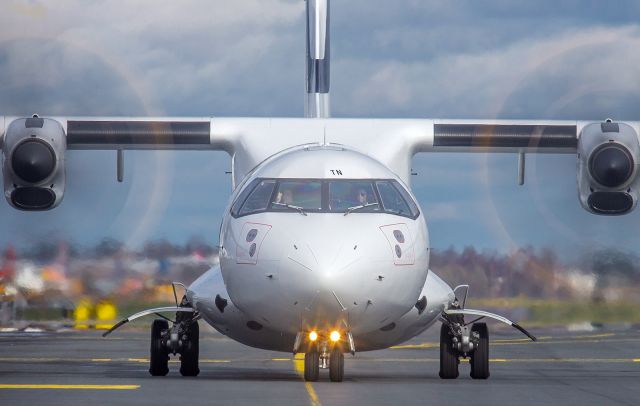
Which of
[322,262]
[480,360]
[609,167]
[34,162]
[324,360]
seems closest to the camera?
[322,262]

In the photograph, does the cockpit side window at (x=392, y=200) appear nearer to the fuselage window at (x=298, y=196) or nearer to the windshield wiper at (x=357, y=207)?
the windshield wiper at (x=357, y=207)

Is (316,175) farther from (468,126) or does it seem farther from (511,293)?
(511,293)

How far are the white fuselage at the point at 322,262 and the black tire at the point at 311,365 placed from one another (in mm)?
355

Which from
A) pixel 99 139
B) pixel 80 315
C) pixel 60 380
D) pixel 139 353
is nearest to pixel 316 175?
pixel 60 380

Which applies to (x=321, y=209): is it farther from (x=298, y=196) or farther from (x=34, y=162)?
(x=34, y=162)

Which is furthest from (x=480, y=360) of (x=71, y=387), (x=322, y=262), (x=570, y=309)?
(x=570, y=309)

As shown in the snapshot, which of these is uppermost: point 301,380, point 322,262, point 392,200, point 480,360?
point 392,200

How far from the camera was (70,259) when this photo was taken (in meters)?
26.3

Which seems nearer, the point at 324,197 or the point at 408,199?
the point at 324,197

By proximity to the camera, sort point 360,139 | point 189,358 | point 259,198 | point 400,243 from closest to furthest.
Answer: point 400,243, point 259,198, point 189,358, point 360,139

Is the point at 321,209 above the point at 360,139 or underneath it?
underneath

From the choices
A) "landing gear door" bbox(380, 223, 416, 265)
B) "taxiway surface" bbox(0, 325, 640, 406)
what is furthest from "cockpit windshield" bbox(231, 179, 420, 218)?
"taxiway surface" bbox(0, 325, 640, 406)

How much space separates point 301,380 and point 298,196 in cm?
258

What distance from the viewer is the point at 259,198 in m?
16.7
